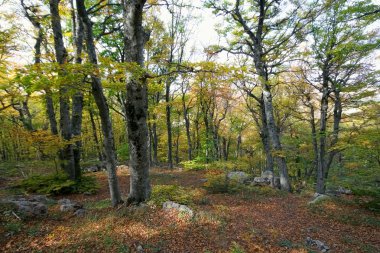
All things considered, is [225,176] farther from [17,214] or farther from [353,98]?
[353,98]

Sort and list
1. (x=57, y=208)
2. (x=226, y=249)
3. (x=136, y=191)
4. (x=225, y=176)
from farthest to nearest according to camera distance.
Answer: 1. (x=225, y=176)
2. (x=57, y=208)
3. (x=136, y=191)
4. (x=226, y=249)

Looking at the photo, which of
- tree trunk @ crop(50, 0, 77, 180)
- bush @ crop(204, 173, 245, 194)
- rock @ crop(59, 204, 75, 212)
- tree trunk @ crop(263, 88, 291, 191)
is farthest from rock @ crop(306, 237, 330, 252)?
tree trunk @ crop(50, 0, 77, 180)

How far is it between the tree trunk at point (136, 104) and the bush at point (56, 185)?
16.7 ft

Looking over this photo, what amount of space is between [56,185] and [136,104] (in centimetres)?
672

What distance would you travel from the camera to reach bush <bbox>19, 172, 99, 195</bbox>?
956 centimetres

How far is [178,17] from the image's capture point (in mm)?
16781

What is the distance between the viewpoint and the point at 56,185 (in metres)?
9.64

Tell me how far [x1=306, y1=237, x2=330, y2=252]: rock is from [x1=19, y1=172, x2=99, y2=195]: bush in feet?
29.7

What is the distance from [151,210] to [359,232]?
5.99m

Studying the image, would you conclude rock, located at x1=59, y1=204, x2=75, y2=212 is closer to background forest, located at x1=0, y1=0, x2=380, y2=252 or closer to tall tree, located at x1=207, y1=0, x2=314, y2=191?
background forest, located at x1=0, y1=0, x2=380, y2=252

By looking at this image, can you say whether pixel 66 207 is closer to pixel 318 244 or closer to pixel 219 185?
pixel 219 185

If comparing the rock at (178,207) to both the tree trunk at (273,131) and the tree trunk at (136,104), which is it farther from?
the tree trunk at (273,131)

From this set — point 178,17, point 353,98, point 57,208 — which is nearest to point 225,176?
point 57,208

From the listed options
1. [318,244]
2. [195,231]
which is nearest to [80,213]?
[195,231]
